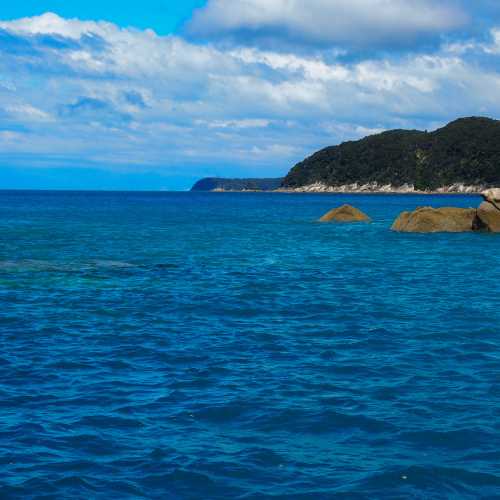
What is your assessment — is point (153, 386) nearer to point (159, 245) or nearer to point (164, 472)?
point (164, 472)

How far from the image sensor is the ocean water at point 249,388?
349 inches

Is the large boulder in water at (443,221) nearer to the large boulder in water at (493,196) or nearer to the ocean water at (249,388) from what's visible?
the large boulder in water at (493,196)

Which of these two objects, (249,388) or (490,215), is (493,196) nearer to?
(490,215)

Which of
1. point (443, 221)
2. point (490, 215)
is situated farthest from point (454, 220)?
point (490, 215)

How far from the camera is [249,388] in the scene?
1228 centimetres

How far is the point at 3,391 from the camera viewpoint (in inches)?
478

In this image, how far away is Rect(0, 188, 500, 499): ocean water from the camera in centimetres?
886

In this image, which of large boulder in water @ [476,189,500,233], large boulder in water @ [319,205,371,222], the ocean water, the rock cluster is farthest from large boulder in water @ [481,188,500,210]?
the ocean water

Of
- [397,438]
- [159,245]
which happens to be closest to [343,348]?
[397,438]

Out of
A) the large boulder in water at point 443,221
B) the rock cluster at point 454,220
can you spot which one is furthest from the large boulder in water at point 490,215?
the large boulder in water at point 443,221

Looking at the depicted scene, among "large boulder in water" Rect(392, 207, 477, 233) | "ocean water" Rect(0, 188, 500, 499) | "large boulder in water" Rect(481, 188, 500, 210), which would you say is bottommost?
"ocean water" Rect(0, 188, 500, 499)

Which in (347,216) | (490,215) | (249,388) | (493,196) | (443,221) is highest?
(493,196)

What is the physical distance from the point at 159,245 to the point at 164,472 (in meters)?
35.6

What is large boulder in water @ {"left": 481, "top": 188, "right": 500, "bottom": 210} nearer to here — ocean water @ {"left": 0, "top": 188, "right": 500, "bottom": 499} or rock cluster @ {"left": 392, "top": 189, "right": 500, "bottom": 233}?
rock cluster @ {"left": 392, "top": 189, "right": 500, "bottom": 233}
